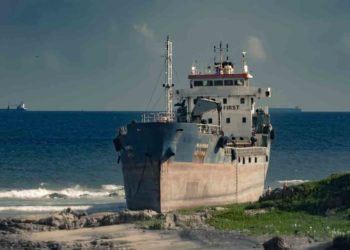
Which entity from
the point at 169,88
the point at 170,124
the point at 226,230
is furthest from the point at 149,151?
the point at 226,230

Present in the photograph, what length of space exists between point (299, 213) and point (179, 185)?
30.4ft

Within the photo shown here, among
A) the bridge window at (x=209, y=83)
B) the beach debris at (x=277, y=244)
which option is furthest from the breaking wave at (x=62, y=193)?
the beach debris at (x=277, y=244)

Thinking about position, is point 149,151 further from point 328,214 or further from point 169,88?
point 328,214

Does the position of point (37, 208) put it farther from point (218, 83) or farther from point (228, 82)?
point (228, 82)

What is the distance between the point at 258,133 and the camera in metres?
62.3

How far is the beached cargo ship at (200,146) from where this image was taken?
4997cm

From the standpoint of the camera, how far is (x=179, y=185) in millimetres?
50594

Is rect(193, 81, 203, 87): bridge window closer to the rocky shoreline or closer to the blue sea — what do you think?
the blue sea

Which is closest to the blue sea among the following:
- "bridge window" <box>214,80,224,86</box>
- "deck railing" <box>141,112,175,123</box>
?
"deck railing" <box>141,112,175,123</box>

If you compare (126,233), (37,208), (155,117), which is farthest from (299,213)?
(37,208)

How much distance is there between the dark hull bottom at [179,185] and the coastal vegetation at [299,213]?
3925 mm

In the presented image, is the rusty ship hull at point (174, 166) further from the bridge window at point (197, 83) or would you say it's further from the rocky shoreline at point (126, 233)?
the bridge window at point (197, 83)

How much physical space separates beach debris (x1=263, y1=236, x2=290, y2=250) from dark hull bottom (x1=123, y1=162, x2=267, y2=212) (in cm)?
1577

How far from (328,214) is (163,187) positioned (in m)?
10.7
